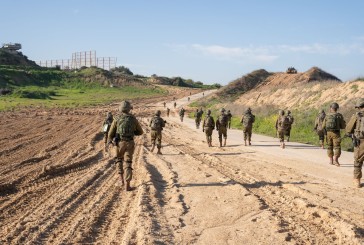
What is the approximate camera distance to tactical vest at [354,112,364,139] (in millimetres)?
11219

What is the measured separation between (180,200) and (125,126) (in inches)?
94.5

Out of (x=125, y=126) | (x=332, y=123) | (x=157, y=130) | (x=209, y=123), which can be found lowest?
(x=157, y=130)

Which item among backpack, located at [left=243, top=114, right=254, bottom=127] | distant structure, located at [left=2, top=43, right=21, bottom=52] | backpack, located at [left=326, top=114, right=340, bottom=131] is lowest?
backpack, located at [left=243, top=114, right=254, bottom=127]

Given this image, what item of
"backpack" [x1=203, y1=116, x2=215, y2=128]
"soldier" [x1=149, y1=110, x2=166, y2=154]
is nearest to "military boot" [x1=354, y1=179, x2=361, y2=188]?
"soldier" [x1=149, y1=110, x2=166, y2=154]

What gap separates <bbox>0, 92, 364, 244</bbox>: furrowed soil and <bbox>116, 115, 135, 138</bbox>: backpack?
128cm

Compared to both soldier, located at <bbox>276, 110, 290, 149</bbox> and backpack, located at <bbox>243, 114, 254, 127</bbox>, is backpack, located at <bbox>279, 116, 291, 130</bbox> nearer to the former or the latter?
soldier, located at <bbox>276, 110, 290, 149</bbox>

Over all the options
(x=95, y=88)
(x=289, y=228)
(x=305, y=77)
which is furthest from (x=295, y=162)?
(x=95, y=88)

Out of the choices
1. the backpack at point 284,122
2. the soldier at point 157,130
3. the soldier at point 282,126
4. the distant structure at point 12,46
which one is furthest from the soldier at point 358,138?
the distant structure at point 12,46

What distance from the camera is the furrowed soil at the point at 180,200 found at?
23.4 ft

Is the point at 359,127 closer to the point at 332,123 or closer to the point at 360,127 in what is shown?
the point at 360,127

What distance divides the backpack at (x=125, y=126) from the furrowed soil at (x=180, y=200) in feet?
4.20

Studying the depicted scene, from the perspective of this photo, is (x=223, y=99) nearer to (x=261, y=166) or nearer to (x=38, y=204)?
(x=261, y=166)

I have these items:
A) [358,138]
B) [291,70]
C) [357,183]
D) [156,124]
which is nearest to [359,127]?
[358,138]

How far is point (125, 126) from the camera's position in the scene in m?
10.8
